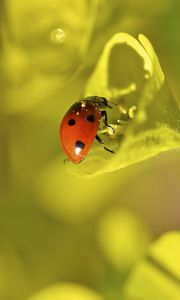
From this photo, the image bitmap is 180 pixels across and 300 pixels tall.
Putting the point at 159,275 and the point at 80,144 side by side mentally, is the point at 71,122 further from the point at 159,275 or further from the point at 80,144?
the point at 159,275

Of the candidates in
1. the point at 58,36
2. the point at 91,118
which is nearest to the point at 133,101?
the point at 91,118

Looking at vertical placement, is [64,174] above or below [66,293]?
above

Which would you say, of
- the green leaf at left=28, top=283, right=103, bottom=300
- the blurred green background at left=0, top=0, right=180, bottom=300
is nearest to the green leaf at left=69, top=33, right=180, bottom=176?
the blurred green background at left=0, top=0, right=180, bottom=300

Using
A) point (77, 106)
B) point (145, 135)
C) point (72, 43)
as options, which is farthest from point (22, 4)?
point (145, 135)

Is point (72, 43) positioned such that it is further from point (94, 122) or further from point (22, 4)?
point (94, 122)

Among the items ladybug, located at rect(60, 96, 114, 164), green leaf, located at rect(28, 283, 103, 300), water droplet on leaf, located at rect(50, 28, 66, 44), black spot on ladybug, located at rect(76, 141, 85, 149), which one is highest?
water droplet on leaf, located at rect(50, 28, 66, 44)

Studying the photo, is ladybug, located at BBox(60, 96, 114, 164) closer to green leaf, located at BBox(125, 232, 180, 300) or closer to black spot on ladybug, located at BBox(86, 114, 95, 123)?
black spot on ladybug, located at BBox(86, 114, 95, 123)

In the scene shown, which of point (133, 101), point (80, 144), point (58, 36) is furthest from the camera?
point (58, 36)
